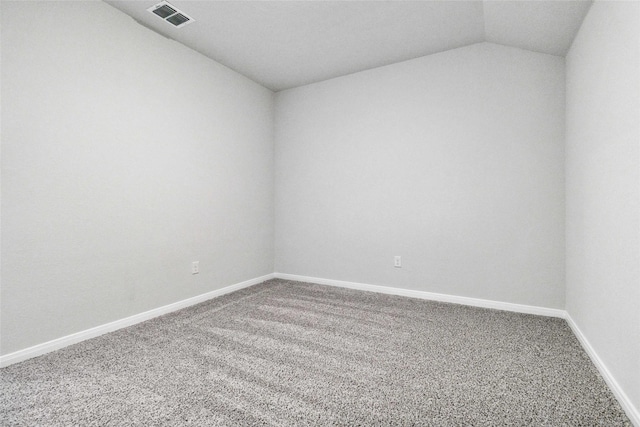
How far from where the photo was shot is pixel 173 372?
1729mm

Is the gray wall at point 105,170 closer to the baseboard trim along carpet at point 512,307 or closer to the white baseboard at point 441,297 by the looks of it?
the white baseboard at point 441,297

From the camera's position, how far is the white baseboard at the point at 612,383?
51.2 inches

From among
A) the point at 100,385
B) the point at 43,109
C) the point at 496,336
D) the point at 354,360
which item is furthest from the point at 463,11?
the point at 100,385

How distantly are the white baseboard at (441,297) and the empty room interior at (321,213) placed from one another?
0.09ft

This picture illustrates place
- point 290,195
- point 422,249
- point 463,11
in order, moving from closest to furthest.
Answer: point 463,11
point 422,249
point 290,195

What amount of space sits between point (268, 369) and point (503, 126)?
278cm

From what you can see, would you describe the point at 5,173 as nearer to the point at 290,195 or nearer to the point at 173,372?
the point at 173,372

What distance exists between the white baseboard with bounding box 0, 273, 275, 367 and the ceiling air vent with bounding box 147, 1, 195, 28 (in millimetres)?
2408

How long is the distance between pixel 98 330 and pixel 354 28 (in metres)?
3.14

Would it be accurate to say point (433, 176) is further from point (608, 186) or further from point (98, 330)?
point (98, 330)

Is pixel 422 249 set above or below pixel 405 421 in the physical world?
above

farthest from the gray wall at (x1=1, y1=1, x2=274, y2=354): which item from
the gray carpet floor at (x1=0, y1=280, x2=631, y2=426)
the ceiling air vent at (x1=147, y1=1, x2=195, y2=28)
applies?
the gray carpet floor at (x1=0, y1=280, x2=631, y2=426)

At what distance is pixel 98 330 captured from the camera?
88.4 inches

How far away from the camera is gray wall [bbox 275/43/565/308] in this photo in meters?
2.67
